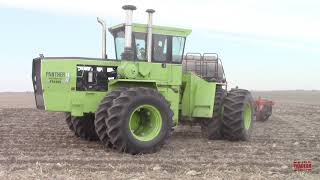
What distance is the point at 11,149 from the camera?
1225 centimetres

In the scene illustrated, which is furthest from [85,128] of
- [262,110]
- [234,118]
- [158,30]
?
[262,110]

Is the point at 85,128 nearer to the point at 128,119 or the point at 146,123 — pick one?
the point at 146,123

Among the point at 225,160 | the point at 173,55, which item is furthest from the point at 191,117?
the point at 225,160

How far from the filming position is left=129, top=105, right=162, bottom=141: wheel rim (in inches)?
501

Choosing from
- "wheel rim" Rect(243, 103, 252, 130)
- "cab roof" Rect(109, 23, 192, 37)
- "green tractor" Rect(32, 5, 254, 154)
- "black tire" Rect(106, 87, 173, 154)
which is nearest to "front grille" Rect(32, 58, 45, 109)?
"green tractor" Rect(32, 5, 254, 154)

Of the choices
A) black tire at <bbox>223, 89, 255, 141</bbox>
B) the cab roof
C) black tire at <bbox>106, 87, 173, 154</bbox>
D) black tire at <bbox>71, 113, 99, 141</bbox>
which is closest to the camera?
black tire at <bbox>106, 87, 173, 154</bbox>

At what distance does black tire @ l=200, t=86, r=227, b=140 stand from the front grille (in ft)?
15.2

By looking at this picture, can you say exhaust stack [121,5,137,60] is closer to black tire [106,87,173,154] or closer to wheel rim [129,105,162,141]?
black tire [106,87,173,154]

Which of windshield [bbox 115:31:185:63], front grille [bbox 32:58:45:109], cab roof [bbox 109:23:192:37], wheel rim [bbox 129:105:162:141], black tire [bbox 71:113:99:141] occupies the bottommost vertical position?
black tire [bbox 71:113:99:141]

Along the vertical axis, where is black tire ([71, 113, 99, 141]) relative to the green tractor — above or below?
below

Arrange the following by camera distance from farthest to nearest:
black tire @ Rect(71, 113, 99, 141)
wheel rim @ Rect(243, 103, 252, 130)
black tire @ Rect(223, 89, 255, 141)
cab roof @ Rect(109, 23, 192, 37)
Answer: wheel rim @ Rect(243, 103, 252, 130)
black tire @ Rect(223, 89, 255, 141)
black tire @ Rect(71, 113, 99, 141)
cab roof @ Rect(109, 23, 192, 37)

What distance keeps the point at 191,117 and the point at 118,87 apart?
293cm

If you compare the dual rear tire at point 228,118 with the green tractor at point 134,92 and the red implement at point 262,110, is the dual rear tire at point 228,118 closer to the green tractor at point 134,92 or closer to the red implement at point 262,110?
the green tractor at point 134,92

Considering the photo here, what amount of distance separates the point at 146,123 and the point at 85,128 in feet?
7.12
